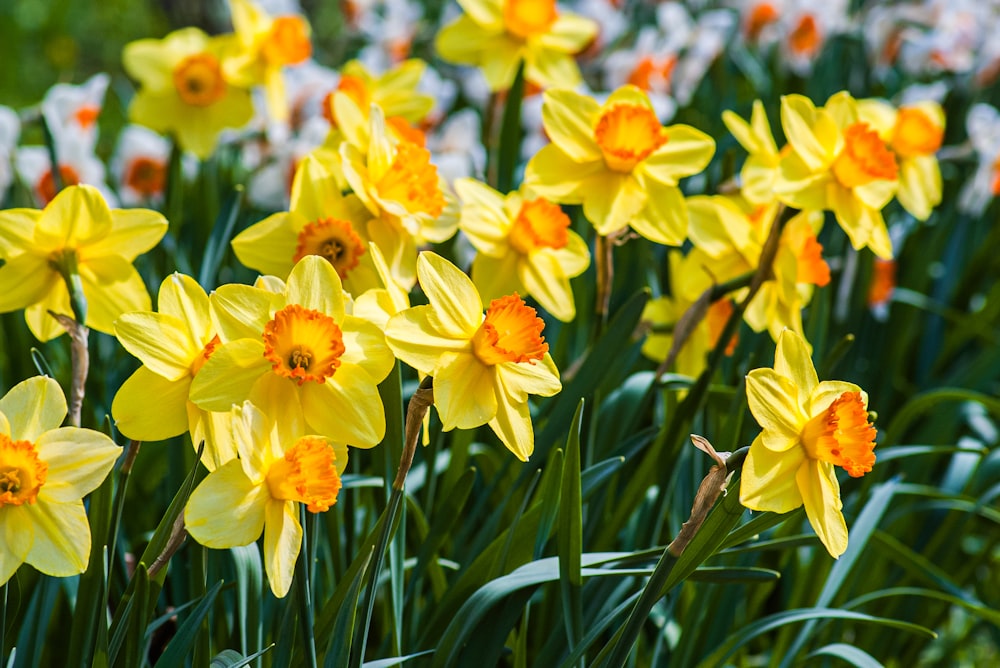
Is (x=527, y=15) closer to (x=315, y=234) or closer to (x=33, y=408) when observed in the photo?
(x=315, y=234)

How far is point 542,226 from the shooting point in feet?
4.46

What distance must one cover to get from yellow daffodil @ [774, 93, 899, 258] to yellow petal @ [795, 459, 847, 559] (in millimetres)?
565

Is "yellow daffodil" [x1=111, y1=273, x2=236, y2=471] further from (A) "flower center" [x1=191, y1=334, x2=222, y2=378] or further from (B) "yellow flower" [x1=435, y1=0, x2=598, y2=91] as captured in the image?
(B) "yellow flower" [x1=435, y1=0, x2=598, y2=91]

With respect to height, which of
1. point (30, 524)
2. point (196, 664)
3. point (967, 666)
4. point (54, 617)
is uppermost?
point (30, 524)

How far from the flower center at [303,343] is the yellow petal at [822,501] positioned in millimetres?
442

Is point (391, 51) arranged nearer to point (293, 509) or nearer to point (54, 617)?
point (54, 617)

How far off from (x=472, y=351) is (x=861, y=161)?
76cm

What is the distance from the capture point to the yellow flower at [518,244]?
136 centimetres

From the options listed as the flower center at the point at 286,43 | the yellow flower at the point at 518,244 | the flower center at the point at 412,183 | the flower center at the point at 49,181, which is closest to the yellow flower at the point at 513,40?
the flower center at the point at 286,43

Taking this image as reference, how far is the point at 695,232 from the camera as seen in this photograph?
5.06 ft

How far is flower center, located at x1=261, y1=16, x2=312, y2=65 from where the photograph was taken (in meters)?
2.07

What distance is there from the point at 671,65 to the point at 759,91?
31 centimetres

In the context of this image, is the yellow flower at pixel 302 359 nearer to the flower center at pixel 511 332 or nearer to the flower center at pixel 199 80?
the flower center at pixel 511 332

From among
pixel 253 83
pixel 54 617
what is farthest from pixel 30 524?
pixel 253 83
